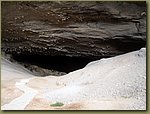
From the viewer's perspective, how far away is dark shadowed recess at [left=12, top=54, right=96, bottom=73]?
8914mm

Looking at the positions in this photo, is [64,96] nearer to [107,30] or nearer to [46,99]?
[46,99]

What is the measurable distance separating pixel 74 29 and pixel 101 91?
280 cm

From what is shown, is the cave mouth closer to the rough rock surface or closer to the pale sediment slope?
the rough rock surface

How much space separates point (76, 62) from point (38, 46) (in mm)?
1287

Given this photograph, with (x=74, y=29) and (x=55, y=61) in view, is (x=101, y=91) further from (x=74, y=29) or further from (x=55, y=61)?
(x=55, y=61)

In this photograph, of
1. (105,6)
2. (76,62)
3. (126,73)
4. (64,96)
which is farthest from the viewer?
(76,62)

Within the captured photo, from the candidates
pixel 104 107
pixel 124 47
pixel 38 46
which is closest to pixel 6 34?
pixel 38 46

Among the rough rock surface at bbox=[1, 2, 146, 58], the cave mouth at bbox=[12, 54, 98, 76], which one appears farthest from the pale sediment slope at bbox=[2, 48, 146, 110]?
the cave mouth at bbox=[12, 54, 98, 76]

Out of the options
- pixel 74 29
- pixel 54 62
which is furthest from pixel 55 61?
pixel 74 29

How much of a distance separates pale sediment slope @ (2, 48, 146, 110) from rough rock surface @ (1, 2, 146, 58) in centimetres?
126

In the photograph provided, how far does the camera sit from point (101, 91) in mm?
5062

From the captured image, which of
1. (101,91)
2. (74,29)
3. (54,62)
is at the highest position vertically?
(74,29)

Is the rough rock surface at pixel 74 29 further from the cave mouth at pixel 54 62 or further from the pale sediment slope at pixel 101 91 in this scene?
the pale sediment slope at pixel 101 91

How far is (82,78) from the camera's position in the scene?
5973 millimetres
